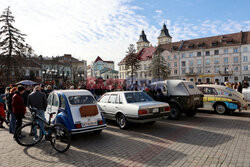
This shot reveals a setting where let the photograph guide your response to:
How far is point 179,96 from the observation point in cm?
996

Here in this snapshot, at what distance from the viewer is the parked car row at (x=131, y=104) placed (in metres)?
6.36

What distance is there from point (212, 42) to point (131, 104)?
61904mm

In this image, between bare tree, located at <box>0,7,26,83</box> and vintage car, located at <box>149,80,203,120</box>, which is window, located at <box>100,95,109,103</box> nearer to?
vintage car, located at <box>149,80,203,120</box>

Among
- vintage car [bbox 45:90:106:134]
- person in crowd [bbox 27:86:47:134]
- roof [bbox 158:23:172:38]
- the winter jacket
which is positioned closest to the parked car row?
vintage car [bbox 45:90:106:134]

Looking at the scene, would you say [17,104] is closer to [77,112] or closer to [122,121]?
[77,112]

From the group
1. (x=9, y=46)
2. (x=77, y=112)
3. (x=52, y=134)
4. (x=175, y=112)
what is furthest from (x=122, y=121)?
(x=9, y=46)

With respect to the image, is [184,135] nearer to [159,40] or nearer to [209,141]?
[209,141]

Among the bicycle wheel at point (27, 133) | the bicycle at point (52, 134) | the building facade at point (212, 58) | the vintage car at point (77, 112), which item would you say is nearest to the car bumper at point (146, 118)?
the vintage car at point (77, 112)

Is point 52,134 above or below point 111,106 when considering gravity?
below

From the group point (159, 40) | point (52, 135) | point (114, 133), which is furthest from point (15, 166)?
point (159, 40)

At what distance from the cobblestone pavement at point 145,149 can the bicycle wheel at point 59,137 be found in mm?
180

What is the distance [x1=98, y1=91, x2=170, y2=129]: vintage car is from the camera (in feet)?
24.0

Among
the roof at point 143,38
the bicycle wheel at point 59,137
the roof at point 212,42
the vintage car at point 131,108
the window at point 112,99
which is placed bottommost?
the bicycle wheel at point 59,137

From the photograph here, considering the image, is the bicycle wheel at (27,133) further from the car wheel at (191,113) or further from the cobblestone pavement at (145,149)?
the car wheel at (191,113)
